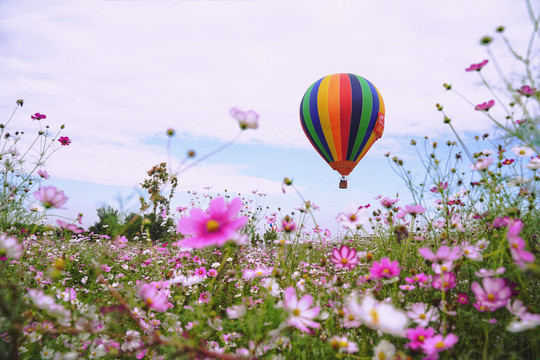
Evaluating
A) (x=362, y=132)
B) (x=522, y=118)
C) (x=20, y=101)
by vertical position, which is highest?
(x=362, y=132)

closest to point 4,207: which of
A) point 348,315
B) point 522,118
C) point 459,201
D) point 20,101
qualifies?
point 20,101

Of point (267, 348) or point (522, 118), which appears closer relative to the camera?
point (267, 348)

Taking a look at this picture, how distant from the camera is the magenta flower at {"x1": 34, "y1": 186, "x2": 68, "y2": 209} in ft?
4.61

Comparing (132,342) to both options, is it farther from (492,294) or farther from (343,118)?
(343,118)

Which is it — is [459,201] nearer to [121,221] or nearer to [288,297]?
[288,297]

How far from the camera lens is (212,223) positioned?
1130 millimetres

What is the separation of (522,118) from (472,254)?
1.39m

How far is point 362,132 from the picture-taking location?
386 inches

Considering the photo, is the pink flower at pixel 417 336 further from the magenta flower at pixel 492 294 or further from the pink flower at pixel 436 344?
the magenta flower at pixel 492 294

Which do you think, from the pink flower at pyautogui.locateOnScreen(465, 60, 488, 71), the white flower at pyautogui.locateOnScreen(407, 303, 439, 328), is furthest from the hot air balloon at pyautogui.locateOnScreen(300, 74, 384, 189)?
the white flower at pyautogui.locateOnScreen(407, 303, 439, 328)

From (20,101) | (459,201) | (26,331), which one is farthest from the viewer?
(20,101)

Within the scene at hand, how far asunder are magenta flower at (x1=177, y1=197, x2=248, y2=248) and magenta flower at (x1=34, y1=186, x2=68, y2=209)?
2.35 feet

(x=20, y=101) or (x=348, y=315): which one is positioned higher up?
(x=20, y=101)

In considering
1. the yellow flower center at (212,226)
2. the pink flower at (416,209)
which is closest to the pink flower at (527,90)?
the pink flower at (416,209)
